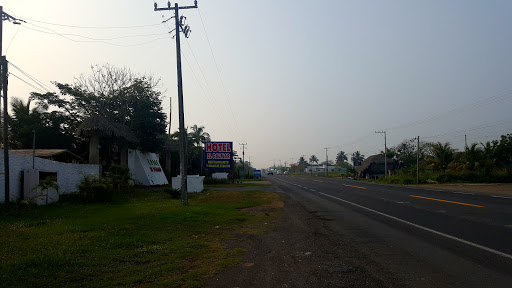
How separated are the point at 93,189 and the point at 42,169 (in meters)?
2.53

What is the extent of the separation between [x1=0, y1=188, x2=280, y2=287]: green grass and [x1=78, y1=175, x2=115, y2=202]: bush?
201 inches

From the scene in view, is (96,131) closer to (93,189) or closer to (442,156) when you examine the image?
(93,189)

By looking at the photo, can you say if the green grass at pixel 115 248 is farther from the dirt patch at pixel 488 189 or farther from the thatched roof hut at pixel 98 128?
the dirt patch at pixel 488 189

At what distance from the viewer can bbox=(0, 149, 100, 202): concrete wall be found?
16.0 meters

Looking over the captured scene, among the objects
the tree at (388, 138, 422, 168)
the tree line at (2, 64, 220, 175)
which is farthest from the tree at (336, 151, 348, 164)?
the tree line at (2, 64, 220, 175)

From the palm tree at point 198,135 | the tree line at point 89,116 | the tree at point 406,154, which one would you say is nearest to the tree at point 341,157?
the tree at point 406,154

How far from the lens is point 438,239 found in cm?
898

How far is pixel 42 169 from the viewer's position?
58.9 feet

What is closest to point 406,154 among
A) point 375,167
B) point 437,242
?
point 375,167

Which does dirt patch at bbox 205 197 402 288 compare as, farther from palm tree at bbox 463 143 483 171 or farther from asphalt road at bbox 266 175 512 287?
palm tree at bbox 463 143 483 171

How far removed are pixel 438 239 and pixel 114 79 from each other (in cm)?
3418

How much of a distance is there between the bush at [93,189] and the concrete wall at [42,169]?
4.87ft

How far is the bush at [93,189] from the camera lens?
19.1 meters

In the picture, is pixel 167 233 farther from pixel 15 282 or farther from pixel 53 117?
pixel 53 117
